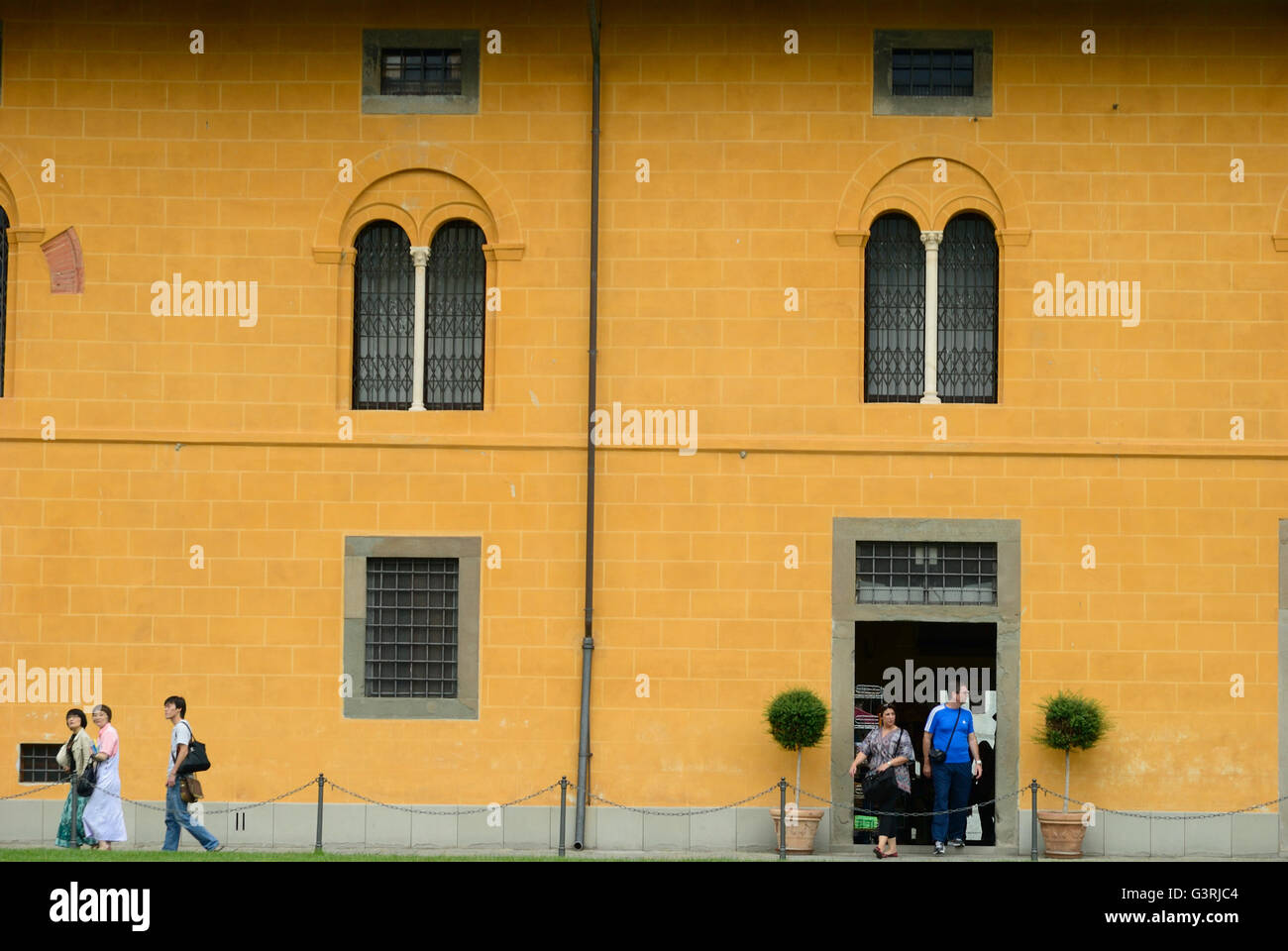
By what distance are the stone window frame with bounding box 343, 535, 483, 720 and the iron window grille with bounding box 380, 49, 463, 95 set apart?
16.0ft

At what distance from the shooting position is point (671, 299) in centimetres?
2019

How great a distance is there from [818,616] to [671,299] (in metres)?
3.74

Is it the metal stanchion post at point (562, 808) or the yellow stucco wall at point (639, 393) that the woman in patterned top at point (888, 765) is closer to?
the yellow stucco wall at point (639, 393)

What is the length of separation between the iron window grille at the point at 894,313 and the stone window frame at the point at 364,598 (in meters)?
4.68

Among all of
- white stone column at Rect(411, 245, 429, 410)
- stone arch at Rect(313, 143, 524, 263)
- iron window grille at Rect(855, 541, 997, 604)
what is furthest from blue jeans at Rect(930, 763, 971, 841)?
stone arch at Rect(313, 143, 524, 263)

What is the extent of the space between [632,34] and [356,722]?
7.94 metres

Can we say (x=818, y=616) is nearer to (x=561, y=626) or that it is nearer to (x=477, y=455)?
(x=561, y=626)

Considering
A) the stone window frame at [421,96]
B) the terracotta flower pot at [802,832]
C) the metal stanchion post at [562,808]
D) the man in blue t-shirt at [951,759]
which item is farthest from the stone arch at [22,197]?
the man in blue t-shirt at [951,759]

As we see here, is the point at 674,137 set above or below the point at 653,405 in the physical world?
above

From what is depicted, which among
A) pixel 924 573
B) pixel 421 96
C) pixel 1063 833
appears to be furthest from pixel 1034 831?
pixel 421 96

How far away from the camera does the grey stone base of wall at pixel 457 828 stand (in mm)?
19750

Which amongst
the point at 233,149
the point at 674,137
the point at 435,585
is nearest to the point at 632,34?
the point at 674,137

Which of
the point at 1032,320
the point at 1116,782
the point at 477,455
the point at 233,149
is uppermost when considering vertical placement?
the point at 233,149

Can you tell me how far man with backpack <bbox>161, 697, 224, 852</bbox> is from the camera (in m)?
18.2
